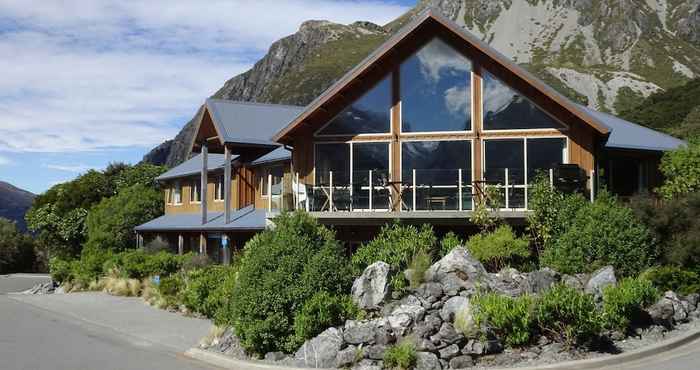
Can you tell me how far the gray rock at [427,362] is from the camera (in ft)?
39.1

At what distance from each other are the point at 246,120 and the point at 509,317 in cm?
2183

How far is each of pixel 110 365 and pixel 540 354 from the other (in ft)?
24.5

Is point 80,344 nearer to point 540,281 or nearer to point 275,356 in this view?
point 275,356

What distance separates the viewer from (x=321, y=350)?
12695 millimetres

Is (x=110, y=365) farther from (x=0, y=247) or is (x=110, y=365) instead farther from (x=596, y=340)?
(x=0, y=247)

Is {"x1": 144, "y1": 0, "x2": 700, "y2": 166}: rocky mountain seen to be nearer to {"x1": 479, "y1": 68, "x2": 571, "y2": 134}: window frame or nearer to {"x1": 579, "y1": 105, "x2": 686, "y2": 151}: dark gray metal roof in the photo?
{"x1": 579, "y1": 105, "x2": 686, "y2": 151}: dark gray metal roof

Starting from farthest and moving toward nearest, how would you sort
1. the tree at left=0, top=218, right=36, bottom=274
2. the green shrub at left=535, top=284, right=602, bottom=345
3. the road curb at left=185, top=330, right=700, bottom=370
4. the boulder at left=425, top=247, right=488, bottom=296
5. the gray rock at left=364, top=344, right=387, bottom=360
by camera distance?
the tree at left=0, top=218, right=36, bottom=274 → the boulder at left=425, top=247, right=488, bottom=296 → the gray rock at left=364, top=344, right=387, bottom=360 → the green shrub at left=535, top=284, right=602, bottom=345 → the road curb at left=185, top=330, right=700, bottom=370

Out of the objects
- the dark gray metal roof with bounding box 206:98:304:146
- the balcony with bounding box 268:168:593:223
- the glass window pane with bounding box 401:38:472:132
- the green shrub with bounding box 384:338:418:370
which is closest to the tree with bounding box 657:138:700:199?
the balcony with bounding box 268:168:593:223

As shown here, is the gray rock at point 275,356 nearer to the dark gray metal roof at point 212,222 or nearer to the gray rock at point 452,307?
the gray rock at point 452,307

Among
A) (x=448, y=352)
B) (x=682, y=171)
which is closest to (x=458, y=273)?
(x=448, y=352)

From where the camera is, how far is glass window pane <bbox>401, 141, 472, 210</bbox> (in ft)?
72.9

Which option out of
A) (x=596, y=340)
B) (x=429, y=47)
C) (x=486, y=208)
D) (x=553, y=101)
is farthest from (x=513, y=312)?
(x=429, y=47)

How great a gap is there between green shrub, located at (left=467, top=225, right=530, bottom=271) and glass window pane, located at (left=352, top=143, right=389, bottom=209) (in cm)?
478

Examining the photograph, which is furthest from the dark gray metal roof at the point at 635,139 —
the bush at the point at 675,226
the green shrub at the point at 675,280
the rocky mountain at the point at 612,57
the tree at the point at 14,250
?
the rocky mountain at the point at 612,57
